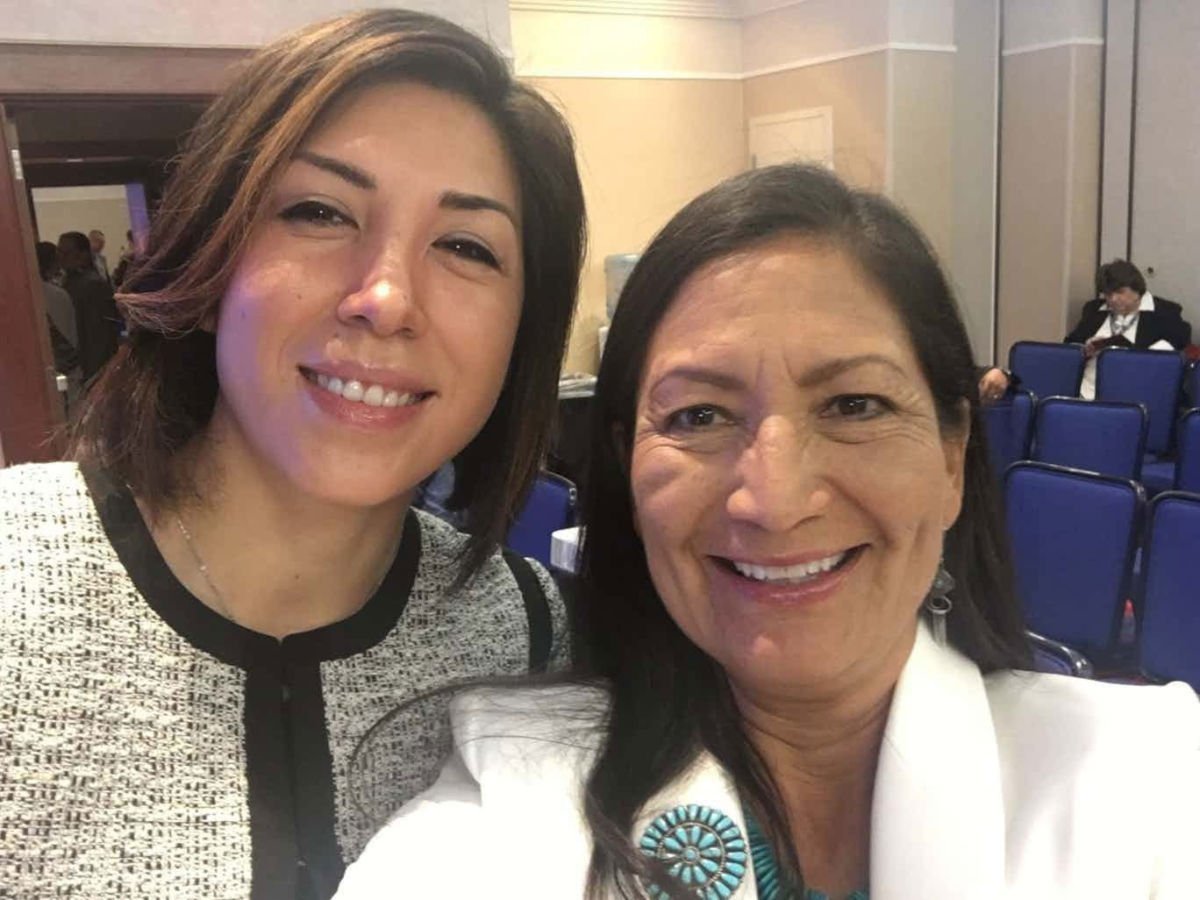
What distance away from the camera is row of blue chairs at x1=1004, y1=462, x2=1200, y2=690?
9.82 feet

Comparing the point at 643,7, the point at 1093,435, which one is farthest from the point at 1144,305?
the point at 643,7

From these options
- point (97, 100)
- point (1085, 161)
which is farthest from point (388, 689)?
point (1085, 161)

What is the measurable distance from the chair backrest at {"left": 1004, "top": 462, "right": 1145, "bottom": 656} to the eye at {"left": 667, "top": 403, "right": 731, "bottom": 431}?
2431 mm

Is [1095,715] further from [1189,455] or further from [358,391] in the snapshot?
[1189,455]

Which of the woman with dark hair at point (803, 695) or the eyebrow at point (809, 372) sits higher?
the eyebrow at point (809, 372)

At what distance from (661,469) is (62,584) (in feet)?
2.17

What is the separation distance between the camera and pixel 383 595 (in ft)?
4.59

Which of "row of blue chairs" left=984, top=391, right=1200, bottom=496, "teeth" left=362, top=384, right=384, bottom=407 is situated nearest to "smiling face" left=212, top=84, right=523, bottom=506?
"teeth" left=362, top=384, right=384, bottom=407

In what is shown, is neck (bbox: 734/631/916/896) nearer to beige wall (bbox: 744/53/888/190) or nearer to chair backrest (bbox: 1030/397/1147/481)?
chair backrest (bbox: 1030/397/1147/481)

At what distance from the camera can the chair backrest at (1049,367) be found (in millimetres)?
6816

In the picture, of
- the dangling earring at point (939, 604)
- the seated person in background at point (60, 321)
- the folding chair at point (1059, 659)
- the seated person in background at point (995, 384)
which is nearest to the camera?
the dangling earring at point (939, 604)

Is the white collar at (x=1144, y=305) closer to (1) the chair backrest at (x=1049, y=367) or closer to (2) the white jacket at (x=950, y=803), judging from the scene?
(1) the chair backrest at (x=1049, y=367)

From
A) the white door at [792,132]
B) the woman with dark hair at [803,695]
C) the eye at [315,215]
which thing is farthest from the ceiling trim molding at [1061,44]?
the eye at [315,215]

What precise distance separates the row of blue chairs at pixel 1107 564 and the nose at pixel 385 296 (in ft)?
8.24
